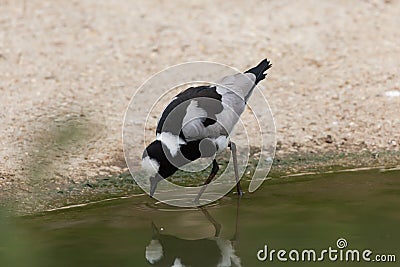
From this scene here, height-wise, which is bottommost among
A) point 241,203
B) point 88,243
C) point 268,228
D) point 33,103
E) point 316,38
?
point 88,243

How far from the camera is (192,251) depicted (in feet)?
14.8

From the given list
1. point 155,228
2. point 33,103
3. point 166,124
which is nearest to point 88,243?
point 155,228

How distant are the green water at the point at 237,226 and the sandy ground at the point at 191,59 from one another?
0.65 meters

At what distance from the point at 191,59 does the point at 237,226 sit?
3.34m

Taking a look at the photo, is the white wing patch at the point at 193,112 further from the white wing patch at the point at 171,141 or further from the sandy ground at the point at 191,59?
the sandy ground at the point at 191,59

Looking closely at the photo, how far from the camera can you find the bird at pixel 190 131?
5.08 metres

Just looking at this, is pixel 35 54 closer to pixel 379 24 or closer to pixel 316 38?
pixel 316 38

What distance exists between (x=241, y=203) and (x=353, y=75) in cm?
274

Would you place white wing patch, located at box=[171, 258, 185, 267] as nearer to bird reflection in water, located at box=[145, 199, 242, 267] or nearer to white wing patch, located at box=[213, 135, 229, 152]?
bird reflection in water, located at box=[145, 199, 242, 267]

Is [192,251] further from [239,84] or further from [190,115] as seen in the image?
[239,84]

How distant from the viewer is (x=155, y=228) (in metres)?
4.84

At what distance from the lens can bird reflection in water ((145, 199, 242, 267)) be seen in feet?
14.3

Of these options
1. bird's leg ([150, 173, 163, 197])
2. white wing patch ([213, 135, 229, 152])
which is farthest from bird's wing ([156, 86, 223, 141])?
bird's leg ([150, 173, 163, 197])

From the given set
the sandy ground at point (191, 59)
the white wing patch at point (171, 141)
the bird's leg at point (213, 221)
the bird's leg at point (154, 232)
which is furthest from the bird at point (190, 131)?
the sandy ground at point (191, 59)
